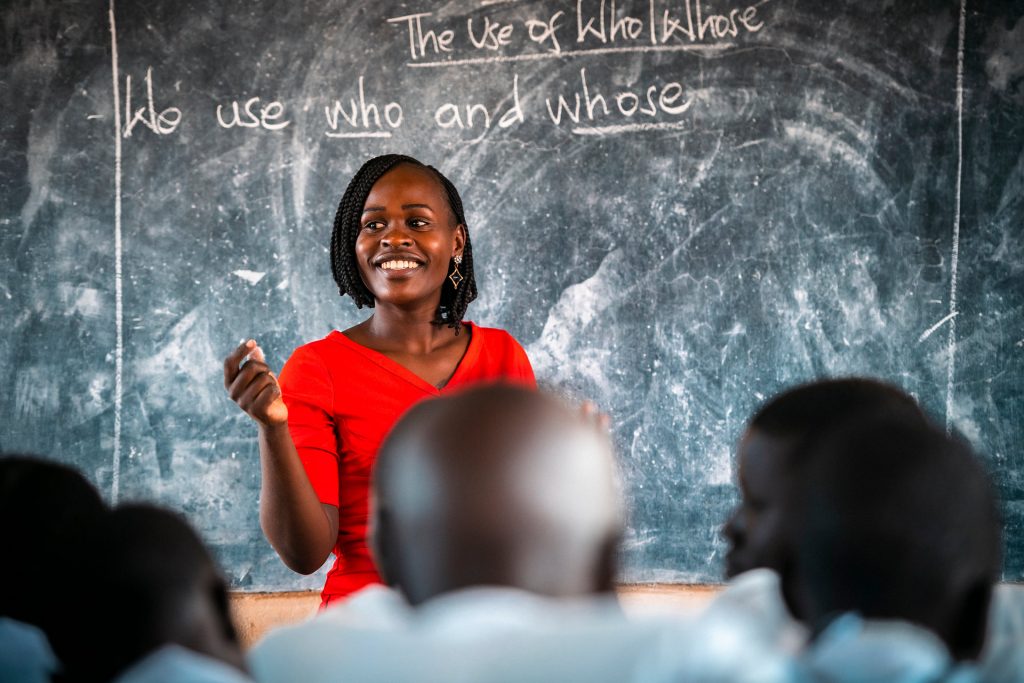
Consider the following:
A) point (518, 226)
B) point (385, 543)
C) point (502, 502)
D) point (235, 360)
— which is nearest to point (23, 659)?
point (385, 543)

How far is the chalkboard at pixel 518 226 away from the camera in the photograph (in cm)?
278

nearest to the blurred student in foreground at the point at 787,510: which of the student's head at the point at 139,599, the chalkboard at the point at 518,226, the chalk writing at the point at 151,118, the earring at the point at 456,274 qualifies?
the student's head at the point at 139,599

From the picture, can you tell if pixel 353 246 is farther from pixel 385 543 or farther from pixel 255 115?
pixel 385 543

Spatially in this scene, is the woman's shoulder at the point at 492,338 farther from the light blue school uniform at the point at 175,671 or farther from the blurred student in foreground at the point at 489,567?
the light blue school uniform at the point at 175,671

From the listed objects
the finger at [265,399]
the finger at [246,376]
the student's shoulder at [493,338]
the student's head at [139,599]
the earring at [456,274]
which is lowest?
the student's head at [139,599]

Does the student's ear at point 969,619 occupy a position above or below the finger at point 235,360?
below

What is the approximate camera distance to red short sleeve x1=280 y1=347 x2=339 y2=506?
1.68 meters

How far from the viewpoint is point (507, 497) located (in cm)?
79

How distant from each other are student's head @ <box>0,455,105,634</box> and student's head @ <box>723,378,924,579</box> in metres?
0.61

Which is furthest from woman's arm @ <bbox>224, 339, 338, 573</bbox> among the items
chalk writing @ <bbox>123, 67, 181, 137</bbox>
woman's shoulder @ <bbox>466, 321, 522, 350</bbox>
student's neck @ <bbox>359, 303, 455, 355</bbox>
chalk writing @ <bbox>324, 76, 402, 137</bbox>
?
chalk writing @ <bbox>123, 67, 181, 137</bbox>

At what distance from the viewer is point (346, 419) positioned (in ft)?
5.77

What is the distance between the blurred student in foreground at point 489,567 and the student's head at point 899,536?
0.16m

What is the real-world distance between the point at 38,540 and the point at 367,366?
952mm

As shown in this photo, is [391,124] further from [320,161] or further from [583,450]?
[583,450]
